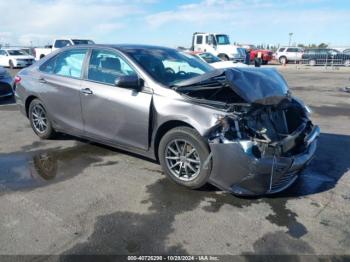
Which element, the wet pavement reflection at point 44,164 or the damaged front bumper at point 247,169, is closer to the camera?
the damaged front bumper at point 247,169

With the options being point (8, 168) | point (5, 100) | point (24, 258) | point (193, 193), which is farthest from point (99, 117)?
point (5, 100)

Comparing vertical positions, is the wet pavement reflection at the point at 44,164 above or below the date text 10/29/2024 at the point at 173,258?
above

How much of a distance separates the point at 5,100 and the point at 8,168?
6761 millimetres

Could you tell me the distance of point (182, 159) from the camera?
13.0 ft

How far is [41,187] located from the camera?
409 cm

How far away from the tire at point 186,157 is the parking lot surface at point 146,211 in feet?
0.54

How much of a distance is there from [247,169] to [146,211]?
3.71 ft

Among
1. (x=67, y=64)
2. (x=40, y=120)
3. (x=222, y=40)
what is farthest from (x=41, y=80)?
(x=222, y=40)

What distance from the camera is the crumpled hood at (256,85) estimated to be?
12.5 feet

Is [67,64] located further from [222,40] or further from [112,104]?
[222,40]

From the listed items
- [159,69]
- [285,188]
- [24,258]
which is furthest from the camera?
[159,69]

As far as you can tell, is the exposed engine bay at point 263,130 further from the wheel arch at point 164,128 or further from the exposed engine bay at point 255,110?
the wheel arch at point 164,128

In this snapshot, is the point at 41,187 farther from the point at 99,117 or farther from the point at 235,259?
the point at 235,259

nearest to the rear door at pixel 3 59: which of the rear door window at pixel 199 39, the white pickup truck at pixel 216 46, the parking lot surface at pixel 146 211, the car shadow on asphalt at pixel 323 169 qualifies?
the white pickup truck at pixel 216 46
